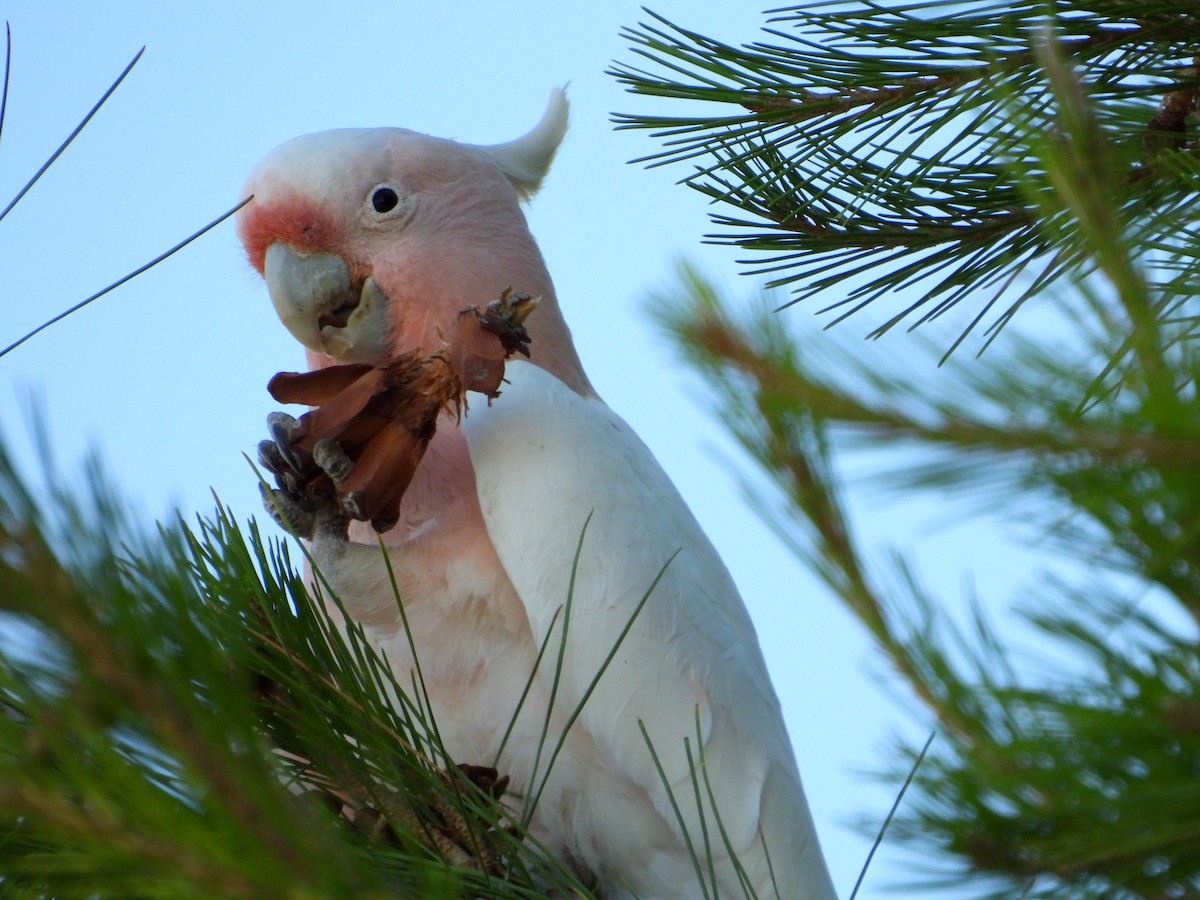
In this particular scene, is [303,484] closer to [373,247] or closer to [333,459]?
[333,459]

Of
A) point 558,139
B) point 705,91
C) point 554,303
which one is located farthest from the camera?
point 558,139

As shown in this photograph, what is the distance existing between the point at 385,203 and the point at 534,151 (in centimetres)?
68

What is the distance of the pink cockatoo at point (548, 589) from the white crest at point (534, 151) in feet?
1.89

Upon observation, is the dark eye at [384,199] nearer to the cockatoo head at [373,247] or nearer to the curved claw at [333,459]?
the cockatoo head at [373,247]

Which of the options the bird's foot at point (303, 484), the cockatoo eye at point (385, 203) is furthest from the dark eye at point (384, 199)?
the bird's foot at point (303, 484)

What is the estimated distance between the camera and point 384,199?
262cm

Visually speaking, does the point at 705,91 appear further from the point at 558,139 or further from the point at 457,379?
the point at 558,139

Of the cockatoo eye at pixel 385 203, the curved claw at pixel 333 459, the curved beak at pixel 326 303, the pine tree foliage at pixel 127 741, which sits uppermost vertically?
the cockatoo eye at pixel 385 203

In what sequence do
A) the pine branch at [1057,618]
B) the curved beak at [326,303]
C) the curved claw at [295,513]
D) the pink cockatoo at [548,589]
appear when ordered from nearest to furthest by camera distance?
1. the pine branch at [1057,618]
2. the curved claw at [295,513]
3. the pink cockatoo at [548,589]
4. the curved beak at [326,303]

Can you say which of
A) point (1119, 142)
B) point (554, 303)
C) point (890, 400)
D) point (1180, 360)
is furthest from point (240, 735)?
point (554, 303)

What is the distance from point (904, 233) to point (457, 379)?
2.42 ft

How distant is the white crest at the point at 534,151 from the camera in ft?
10.3

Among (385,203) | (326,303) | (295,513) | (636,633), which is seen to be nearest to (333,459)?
(295,513)

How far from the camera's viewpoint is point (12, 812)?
0.77 metres
